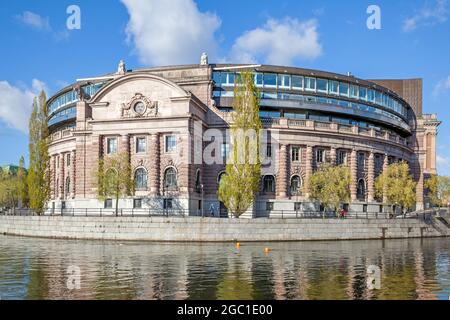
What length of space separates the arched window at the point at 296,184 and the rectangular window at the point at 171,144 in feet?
56.8

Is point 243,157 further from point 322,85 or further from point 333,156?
point 322,85

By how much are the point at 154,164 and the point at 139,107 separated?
778 centimetres

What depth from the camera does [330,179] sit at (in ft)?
186

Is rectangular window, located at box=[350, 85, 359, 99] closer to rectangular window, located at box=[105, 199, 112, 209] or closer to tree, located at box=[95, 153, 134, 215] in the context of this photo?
tree, located at box=[95, 153, 134, 215]

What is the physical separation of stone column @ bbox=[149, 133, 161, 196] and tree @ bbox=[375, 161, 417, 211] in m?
31.8

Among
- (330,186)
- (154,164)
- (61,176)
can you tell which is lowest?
(330,186)

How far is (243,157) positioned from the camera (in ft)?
169

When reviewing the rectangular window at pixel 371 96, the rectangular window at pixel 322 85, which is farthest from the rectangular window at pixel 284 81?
the rectangular window at pixel 371 96

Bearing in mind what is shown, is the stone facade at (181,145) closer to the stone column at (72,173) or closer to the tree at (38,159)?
the stone column at (72,173)

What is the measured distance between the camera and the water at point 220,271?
2072cm

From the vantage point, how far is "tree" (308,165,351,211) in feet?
182

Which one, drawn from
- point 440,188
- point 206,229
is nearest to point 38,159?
point 206,229

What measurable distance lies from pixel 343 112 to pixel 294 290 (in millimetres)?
53513

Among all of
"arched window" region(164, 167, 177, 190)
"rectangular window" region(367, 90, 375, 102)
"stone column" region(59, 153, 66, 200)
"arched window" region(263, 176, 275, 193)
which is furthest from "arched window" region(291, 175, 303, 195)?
"stone column" region(59, 153, 66, 200)
